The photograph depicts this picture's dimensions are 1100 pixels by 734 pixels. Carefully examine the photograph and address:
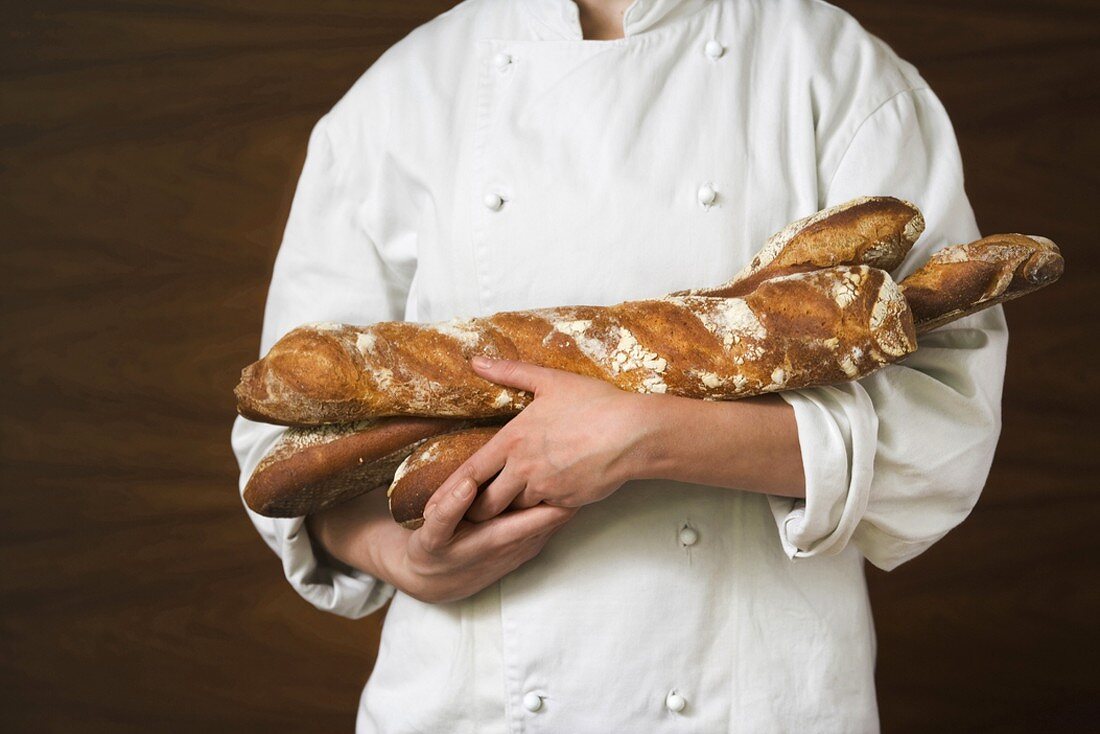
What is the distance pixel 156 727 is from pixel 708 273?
128 cm

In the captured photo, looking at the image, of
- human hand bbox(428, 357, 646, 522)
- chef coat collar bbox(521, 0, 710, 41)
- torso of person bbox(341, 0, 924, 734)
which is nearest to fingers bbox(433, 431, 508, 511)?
human hand bbox(428, 357, 646, 522)

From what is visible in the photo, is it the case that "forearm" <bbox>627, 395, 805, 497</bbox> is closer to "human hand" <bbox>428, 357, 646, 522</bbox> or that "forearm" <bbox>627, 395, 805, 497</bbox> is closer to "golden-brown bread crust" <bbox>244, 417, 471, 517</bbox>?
"human hand" <bbox>428, 357, 646, 522</bbox>

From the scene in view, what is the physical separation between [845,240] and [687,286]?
0.47 feet

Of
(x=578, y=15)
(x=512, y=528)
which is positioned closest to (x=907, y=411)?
(x=512, y=528)

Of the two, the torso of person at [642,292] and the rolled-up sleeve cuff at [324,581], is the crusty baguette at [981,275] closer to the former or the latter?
the torso of person at [642,292]

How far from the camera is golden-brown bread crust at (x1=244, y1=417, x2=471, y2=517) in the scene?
886 mm

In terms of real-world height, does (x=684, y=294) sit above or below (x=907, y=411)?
above

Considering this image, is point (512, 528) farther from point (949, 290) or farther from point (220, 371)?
point (220, 371)

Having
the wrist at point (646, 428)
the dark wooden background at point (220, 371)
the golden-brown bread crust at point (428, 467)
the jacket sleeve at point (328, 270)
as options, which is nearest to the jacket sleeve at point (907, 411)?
the wrist at point (646, 428)

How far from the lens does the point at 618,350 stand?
864 millimetres

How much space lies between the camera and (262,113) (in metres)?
1.83

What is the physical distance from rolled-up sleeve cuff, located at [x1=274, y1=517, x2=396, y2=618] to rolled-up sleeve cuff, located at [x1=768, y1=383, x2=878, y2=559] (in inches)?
15.7

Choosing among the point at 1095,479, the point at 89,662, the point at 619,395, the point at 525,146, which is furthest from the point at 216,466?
the point at 1095,479

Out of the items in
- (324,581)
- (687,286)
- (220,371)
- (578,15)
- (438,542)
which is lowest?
(220,371)
